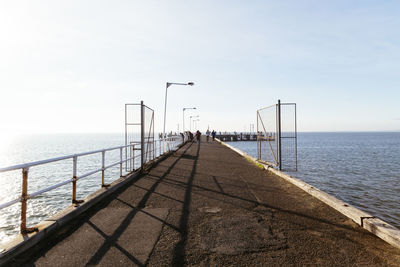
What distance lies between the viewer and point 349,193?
47.8 feet

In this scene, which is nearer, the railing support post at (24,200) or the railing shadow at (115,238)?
the railing shadow at (115,238)

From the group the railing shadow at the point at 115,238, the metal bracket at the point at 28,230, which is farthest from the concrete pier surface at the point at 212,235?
the metal bracket at the point at 28,230

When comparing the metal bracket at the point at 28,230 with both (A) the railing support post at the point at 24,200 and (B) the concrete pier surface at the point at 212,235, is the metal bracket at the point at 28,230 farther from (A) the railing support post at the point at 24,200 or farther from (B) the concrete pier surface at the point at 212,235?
(B) the concrete pier surface at the point at 212,235

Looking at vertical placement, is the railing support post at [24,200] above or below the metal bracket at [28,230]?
above

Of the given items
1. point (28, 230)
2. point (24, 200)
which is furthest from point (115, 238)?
point (24, 200)

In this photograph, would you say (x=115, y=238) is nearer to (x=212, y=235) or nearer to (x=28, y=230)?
(x=28, y=230)

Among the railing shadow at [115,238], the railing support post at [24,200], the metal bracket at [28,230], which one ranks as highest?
the railing support post at [24,200]

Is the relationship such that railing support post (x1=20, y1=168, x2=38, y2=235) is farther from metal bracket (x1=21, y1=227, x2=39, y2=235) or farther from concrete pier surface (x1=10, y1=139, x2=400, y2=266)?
concrete pier surface (x1=10, y1=139, x2=400, y2=266)

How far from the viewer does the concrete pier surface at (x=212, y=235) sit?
326 cm

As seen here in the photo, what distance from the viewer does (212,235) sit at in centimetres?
400

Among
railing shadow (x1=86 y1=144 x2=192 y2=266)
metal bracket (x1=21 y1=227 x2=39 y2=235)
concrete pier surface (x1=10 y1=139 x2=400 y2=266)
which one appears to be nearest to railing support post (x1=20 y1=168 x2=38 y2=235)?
metal bracket (x1=21 y1=227 x2=39 y2=235)

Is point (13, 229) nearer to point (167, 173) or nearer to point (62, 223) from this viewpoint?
point (167, 173)

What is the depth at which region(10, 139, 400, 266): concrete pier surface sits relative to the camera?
10.7 feet

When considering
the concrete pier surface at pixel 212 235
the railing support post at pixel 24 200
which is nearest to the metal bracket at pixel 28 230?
the railing support post at pixel 24 200
